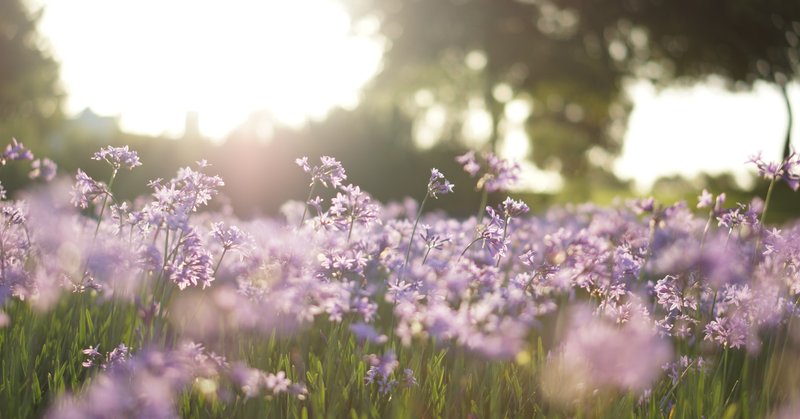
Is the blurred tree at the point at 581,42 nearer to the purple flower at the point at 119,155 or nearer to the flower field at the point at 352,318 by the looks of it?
the flower field at the point at 352,318

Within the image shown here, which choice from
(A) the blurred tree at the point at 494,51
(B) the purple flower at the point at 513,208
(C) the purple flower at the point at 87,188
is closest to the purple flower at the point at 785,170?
(B) the purple flower at the point at 513,208

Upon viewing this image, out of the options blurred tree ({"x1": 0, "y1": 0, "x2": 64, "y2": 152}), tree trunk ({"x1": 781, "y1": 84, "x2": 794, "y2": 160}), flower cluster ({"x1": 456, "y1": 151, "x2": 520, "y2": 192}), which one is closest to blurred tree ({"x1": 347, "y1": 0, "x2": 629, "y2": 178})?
tree trunk ({"x1": 781, "y1": 84, "x2": 794, "y2": 160})

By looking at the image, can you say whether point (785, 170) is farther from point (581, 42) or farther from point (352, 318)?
point (581, 42)

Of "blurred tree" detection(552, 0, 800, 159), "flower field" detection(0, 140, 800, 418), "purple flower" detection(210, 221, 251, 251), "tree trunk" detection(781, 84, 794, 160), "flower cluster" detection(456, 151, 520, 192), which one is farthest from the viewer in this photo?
"tree trunk" detection(781, 84, 794, 160)

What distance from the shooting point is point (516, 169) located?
14.6 ft

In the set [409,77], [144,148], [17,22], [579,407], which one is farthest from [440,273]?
[17,22]

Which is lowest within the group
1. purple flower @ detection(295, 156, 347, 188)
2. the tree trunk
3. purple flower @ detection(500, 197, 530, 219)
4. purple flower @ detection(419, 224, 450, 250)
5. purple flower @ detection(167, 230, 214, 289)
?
purple flower @ detection(167, 230, 214, 289)

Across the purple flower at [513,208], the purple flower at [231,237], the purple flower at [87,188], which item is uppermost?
the purple flower at [513,208]

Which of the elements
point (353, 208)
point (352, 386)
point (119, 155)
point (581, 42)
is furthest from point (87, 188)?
point (581, 42)

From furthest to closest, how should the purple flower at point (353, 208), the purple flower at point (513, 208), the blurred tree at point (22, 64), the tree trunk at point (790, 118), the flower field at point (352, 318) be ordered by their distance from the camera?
the blurred tree at point (22, 64)
the tree trunk at point (790, 118)
the purple flower at point (513, 208)
the purple flower at point (353, 208)
the flower field at point (352, 318)

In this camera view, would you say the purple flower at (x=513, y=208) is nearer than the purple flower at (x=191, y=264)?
No

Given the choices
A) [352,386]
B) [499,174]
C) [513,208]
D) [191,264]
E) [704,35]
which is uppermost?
[704,35]

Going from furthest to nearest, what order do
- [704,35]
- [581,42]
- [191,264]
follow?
[581,42] → [704,35] → [191,264]

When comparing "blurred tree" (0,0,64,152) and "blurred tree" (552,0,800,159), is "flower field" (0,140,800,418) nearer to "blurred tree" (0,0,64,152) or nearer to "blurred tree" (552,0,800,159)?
"blurred tree" (552,0,800,159)
